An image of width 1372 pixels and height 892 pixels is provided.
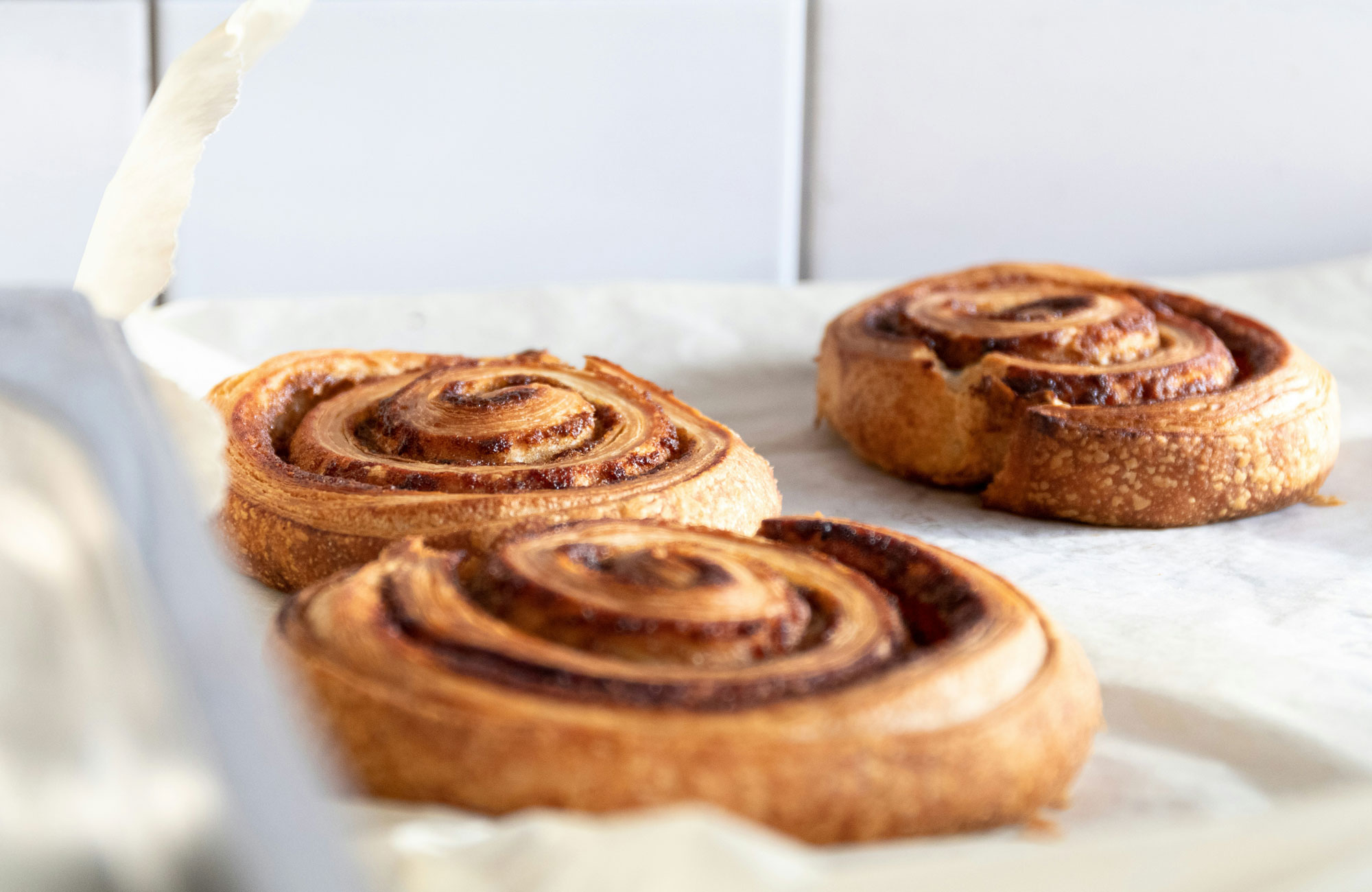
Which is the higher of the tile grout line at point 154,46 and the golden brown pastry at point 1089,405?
the tile grout line at point 154,46

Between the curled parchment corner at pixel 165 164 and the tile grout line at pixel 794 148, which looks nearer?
the curled parchment corner at pixel 165 164

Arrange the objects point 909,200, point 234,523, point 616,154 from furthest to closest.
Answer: point 909,200
point 616,154
point 234,523

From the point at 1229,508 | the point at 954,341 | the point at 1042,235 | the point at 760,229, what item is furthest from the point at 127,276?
the point at 1042,235

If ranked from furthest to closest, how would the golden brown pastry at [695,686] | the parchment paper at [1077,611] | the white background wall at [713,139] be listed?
Result: the white background wall at [713,139], the golden brown pastry at [695,686], the parchment paper at [1077,611]

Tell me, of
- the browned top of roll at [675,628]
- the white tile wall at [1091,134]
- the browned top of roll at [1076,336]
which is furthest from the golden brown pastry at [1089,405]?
the white tile wall at [1091,134]

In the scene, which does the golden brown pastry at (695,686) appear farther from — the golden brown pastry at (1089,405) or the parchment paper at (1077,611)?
the golden brown pastry at (1089,405)

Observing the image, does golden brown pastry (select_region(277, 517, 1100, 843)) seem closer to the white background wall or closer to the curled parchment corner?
the curled parchment corner

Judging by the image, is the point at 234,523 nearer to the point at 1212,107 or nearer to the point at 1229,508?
the point at 1229,508

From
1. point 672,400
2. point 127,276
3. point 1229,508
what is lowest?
point 1229,508
